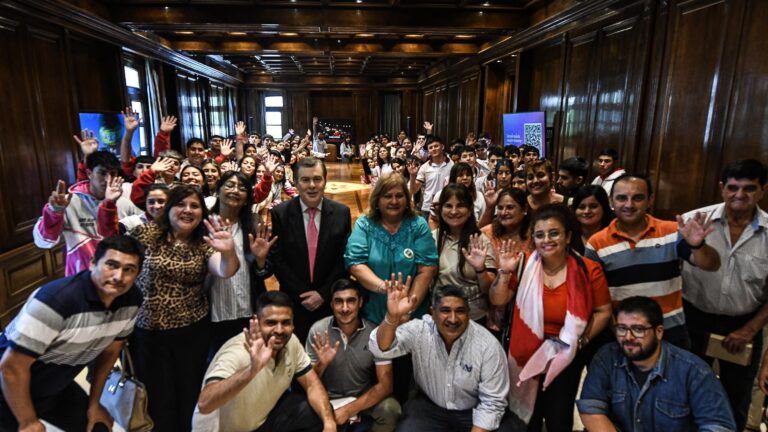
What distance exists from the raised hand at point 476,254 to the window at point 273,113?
56.0ft

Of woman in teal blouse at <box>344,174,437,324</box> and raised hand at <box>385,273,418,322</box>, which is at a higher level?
woman in teal blouse at <box>344,174,437,324</box>

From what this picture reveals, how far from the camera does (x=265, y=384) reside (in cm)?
216

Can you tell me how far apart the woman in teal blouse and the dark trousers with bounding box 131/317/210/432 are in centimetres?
95

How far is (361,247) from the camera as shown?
2480 mm

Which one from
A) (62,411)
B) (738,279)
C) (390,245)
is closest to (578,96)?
(738,279)

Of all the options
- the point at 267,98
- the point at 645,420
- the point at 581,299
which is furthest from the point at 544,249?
the point at 267,98

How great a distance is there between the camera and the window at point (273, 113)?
1833 centimetres

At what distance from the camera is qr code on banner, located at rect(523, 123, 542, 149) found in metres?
6.52

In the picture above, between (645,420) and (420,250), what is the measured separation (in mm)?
1329

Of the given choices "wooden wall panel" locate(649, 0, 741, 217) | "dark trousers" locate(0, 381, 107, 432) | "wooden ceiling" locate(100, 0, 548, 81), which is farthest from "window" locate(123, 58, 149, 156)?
"wooden wall panel" locate(649, 0, 741, 217)

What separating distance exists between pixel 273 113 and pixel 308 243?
17.1m

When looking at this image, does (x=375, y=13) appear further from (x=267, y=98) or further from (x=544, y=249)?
(x=267, y=98)

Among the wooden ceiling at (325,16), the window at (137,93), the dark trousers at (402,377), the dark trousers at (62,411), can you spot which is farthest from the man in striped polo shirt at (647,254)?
the window at (137,93)

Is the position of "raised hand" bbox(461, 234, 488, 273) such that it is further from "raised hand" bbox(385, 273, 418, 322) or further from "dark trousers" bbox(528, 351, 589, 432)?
"dark trousers" bbox(528, 351, 589, 432)
